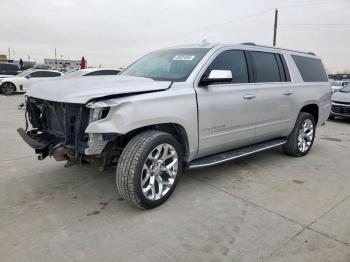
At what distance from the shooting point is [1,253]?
2730mm

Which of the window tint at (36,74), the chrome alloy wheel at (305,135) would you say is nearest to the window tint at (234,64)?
the chrome alloy wheel at (305,135)

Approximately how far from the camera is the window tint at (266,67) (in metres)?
4.83

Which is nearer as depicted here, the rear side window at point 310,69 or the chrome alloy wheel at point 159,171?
the chrome alloy wheel at point 159,171

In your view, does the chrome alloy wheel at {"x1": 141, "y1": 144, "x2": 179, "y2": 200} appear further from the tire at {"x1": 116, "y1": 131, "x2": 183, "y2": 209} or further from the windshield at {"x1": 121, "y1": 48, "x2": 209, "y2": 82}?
the windshield at {"x1": 121, "y1": 48, "x2": 209, "y2": 82}

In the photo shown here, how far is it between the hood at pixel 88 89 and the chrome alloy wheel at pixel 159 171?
66 centimetres

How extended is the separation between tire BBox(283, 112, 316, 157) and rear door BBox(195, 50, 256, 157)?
128 cm

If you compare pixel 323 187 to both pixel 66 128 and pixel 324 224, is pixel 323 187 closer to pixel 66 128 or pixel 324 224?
pixel 324 224

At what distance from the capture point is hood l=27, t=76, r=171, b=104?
3137 mm

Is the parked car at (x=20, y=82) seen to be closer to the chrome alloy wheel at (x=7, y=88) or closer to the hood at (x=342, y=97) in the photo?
the chrome alloy wheel at (x=7, y=88)

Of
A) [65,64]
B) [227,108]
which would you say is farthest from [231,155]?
[65,64]

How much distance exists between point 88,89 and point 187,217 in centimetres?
164

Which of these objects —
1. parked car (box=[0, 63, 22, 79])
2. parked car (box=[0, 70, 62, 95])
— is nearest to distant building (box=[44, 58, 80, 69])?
parked car (box=[0, 63, 22, 79])

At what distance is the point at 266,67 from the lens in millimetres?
5047

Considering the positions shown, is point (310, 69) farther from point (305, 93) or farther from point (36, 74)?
point (36, 74)
